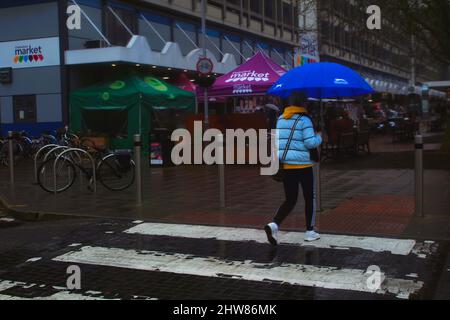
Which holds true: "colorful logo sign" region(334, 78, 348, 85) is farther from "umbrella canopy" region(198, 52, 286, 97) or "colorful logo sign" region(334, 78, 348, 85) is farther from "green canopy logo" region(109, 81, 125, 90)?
"green canopy logo" region(109, 81, 125, 90)

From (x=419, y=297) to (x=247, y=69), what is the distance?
13.1m

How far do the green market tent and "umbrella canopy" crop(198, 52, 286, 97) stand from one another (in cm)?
445

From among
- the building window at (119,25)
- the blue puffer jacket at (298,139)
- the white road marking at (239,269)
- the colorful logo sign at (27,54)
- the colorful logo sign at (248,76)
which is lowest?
the white road marking at (239,269)

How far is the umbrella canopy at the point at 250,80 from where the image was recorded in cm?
1680

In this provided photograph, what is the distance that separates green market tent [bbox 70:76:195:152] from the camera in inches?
847

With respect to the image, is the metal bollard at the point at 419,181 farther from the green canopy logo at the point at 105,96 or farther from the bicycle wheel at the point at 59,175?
the green canopy logo at the point at 105,96

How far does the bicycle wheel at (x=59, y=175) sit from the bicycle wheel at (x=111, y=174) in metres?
→ 0.57

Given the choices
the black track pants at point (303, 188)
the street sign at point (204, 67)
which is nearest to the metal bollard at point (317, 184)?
the black track pants at point (303, 188)

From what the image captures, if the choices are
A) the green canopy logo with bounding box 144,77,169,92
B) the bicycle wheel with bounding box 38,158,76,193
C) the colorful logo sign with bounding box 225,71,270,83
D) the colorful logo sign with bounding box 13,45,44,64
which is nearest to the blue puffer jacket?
the bicycle wheel with bounding box 38,158,76,193

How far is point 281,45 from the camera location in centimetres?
4075


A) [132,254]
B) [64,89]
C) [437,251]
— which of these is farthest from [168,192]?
[64,89]

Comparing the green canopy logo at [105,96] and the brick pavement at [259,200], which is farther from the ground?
the green canopy logo at [105,96]

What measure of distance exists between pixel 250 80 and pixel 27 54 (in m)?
10.8

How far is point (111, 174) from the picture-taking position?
12.1 m
